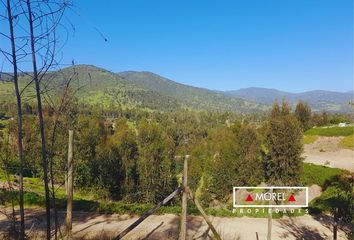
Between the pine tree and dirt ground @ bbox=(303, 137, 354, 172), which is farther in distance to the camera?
the pine tree

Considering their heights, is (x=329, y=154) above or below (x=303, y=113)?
below

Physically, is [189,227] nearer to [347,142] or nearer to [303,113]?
[347,142]

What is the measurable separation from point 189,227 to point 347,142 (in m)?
35.7

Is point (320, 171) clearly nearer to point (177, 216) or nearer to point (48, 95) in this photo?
point (177, 216)

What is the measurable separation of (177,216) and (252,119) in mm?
128215

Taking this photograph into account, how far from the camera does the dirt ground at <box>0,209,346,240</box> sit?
11953mm

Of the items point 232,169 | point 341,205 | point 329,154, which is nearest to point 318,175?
point 232,169

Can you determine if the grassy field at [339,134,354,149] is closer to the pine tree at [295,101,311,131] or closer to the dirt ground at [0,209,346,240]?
the pine tree at [295,101,311,131]

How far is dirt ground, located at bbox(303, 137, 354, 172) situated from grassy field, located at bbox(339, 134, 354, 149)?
0.57 meters

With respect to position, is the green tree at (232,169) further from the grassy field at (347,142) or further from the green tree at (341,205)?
the grassy field at (347,142)

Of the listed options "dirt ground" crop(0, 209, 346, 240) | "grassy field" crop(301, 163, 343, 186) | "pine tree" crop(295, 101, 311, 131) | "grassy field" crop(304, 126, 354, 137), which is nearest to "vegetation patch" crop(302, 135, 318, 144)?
"grassy field" crop(304, 126, 354, 137)

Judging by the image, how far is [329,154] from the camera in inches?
1610

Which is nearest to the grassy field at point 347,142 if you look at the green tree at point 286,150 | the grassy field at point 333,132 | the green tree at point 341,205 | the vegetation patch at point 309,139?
the grassy field at point 333,132

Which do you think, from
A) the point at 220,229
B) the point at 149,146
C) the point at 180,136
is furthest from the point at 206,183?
the point at 180,136
